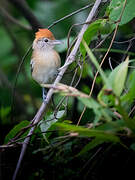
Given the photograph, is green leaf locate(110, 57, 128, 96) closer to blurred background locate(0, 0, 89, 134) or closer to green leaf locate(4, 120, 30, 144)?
green leaf locate(4, 120, 30, 144)

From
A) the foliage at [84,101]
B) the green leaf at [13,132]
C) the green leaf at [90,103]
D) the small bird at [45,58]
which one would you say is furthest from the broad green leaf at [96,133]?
the small bird at [45,58]

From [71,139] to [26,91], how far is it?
2.92 m

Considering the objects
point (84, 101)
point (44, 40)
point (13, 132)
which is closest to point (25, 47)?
point (44, 40)

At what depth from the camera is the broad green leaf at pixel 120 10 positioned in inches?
85.1

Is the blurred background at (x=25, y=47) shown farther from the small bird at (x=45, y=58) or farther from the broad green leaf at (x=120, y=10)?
the broad green leaf at (x=120, y=10)

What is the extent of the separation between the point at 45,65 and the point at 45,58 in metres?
0.09

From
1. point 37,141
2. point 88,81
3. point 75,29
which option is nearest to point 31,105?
point 88,81

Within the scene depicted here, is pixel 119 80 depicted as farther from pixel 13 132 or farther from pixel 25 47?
pixel 25 47

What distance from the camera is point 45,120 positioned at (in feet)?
7.68

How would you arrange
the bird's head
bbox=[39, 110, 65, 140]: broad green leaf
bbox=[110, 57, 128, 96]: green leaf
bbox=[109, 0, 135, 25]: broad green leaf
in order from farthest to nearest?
the bird's head, bbox=[39, 110, 65, 140]: broad green leaf, bbox=[109, 0, 135, 25]: broad green leaf, bbox=[110, 57, 128, 96]: green leaf

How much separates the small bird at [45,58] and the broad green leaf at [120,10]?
1320mm

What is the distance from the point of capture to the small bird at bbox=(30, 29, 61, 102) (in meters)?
3.57

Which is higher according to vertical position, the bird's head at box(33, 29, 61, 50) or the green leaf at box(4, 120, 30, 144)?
the bird's head at box(33, 29, 61, 50)

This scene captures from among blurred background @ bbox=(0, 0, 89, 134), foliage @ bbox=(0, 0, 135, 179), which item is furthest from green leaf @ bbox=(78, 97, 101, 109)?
blurred background @ bbox=(0, 0, 89, 134)
